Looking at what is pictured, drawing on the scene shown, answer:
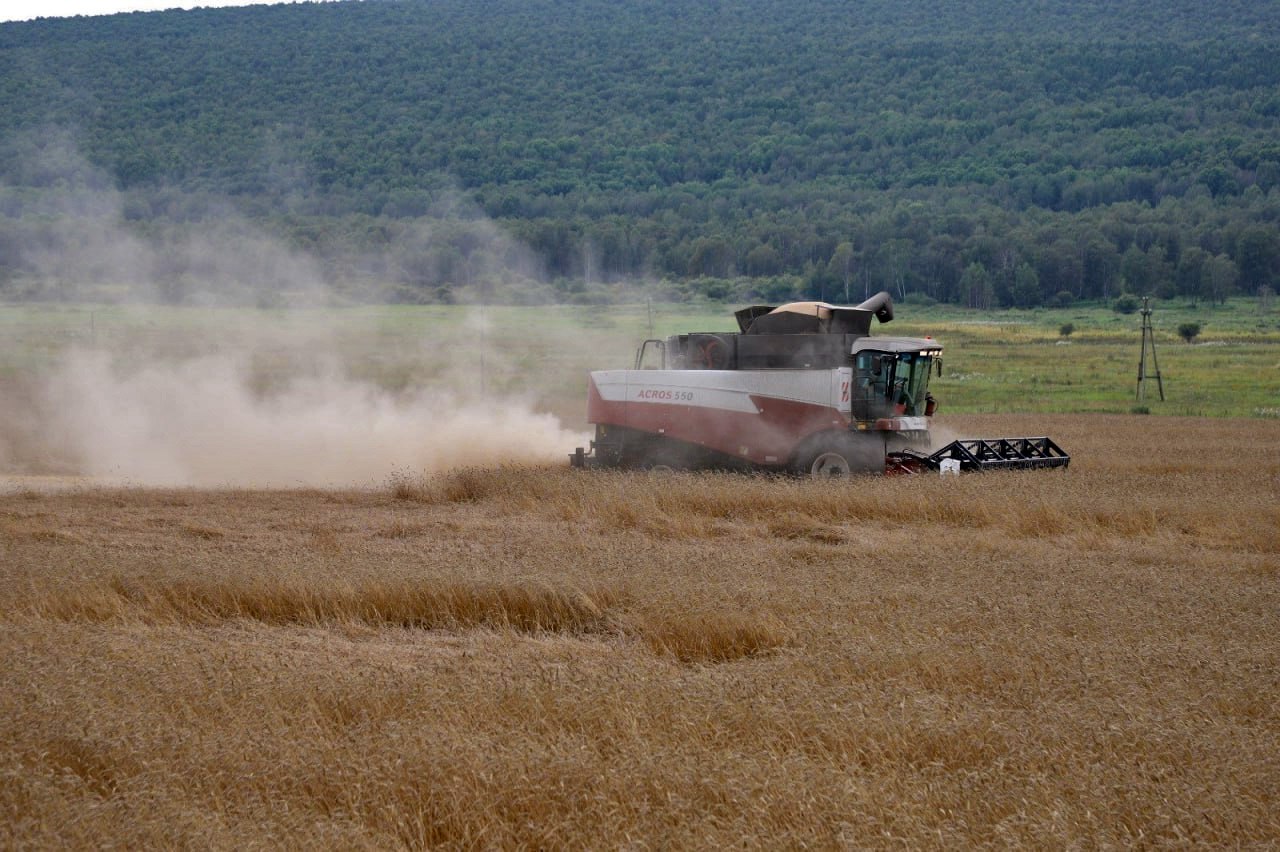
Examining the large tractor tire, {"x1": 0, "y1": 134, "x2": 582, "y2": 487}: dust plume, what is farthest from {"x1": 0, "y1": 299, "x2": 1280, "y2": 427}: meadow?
the large tractor tire

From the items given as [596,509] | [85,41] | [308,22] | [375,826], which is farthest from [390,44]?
[375,826]

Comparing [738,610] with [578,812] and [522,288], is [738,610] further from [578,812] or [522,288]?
[522,288]

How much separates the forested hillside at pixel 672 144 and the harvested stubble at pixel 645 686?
31647mm

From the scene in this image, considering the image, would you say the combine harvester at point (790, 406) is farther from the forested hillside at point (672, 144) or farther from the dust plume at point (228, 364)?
the forested hillside at point (672, 144)

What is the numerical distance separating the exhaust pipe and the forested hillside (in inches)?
895

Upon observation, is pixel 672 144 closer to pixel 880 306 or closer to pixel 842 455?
pixel 880 306

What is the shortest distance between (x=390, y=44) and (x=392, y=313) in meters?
98.7

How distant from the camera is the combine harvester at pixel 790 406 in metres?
19.2

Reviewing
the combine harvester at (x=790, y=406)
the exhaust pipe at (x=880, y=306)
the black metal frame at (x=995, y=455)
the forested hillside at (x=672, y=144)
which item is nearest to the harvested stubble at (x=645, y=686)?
the black metal frame at (x=995, y=455)

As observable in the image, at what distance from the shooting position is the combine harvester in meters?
19.2

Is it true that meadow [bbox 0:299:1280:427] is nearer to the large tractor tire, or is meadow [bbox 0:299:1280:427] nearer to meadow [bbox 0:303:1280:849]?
the large tractor tire

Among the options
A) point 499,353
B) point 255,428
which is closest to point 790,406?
point 255,428

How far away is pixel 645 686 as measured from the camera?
6.79 m

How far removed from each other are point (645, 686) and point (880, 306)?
50.9ft
